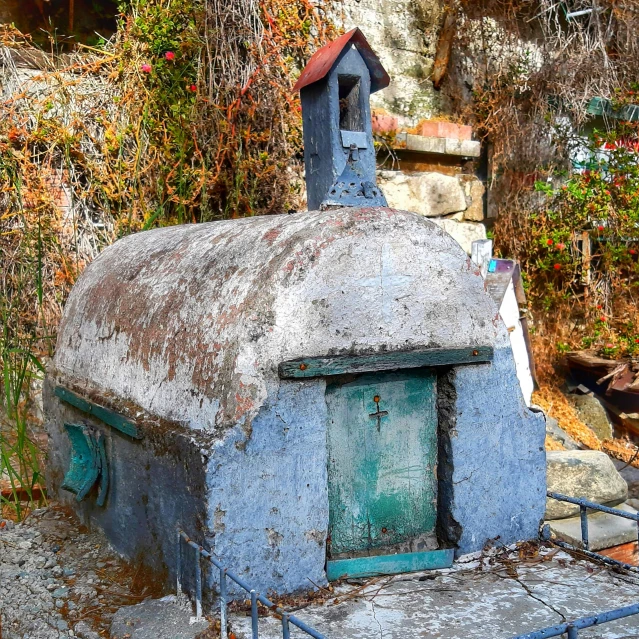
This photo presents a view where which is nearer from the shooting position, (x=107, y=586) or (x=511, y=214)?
(x=107, y=586)

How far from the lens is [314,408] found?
368cm

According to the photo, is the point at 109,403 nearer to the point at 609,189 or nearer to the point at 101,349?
the point at 101,349

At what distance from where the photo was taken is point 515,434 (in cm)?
423

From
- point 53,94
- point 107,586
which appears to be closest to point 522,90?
point 53,94

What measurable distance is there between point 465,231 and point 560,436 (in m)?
2.42

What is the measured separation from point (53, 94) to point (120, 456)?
4.24m

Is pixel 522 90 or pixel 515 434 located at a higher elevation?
pixel 522 90

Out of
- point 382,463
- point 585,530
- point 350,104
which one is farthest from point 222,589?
point 350,104

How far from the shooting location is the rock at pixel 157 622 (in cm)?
341

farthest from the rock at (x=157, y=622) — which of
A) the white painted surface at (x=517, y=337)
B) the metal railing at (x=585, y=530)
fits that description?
the white painted surface at (x=517, y=337)

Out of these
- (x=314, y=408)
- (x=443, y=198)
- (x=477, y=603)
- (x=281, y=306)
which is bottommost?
(x=477, y=603)

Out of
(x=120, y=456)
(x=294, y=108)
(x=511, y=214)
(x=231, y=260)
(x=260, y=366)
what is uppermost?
(x=294, y=108)

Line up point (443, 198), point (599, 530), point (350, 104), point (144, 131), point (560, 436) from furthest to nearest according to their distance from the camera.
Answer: point (443, 198) < point (560, 436) < point (144, 131) < point (599, 530) < point (350, 104)

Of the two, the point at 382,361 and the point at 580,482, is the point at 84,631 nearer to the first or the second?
the point at 382,361
